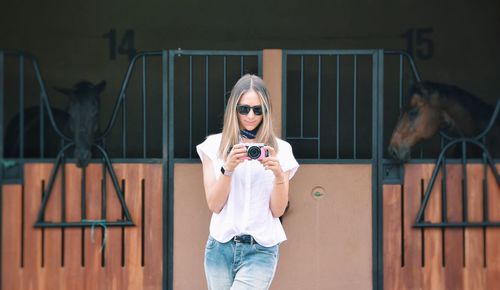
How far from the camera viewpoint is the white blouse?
296cm

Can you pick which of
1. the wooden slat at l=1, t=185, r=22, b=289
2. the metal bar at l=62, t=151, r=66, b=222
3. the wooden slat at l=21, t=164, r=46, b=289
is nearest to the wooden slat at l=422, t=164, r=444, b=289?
the metal bar at l=62, t=151, r=66, b=222

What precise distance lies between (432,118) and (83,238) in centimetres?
233

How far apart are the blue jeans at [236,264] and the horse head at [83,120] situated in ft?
5.60

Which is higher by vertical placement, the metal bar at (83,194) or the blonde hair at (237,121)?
the blonde hair at (237,121)

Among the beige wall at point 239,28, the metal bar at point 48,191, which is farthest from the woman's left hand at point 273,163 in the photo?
the beige wall at point 239,28

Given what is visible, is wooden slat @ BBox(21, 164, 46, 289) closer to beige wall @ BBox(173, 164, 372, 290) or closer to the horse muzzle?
beige wall @ BBox(173, 164, 372, 290)

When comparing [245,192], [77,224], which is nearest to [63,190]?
[77,224]

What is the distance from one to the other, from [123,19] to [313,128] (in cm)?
192

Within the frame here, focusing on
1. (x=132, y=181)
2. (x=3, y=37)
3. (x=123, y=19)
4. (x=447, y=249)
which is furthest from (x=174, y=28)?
(x=447, y=249)

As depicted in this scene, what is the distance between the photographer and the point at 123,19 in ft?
20.4

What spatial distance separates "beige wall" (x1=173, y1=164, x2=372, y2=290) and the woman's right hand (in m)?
1.53

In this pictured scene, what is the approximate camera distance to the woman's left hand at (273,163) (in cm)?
292

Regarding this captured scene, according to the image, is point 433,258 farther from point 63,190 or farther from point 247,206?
point 63,190

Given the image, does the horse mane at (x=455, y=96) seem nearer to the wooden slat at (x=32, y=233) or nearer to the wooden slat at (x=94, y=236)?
the wooden slat at (x=94, y=236)
